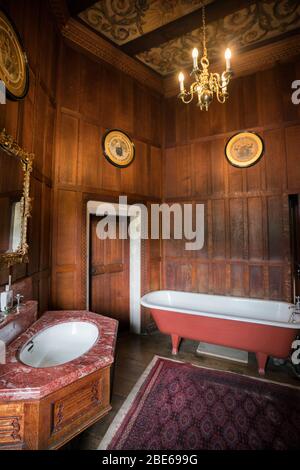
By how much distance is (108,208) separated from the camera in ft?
10.7

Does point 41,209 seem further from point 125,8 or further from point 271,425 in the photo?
point 271,425

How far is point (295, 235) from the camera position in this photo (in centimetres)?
322

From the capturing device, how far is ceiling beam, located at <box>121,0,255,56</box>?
8.61 feet

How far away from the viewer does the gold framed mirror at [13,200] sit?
1575 mm

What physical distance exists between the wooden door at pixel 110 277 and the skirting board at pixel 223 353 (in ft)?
4.24

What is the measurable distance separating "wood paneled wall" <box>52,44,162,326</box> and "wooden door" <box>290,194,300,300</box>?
2074mm

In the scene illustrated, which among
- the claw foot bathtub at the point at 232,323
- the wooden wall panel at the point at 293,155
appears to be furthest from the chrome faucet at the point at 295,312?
the wooden wall panel at the point at 293,155

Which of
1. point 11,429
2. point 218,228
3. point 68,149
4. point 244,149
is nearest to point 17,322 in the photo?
point 11,429

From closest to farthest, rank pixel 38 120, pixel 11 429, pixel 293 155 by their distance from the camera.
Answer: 1. pixel 11 429
2. pixel 38 120
3. pixel 293 155

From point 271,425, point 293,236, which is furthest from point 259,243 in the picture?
point 271,425

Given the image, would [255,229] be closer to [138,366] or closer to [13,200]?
[138,366]

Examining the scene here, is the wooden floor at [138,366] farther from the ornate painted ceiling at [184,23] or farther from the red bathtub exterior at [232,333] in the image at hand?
the ornate painted ceiling at [184,23]

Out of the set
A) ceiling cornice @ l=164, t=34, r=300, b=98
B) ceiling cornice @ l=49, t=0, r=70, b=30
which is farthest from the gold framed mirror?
ceiling cornice @ l=164, t=34, r=300, b=98

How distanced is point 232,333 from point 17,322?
2.21 meters
